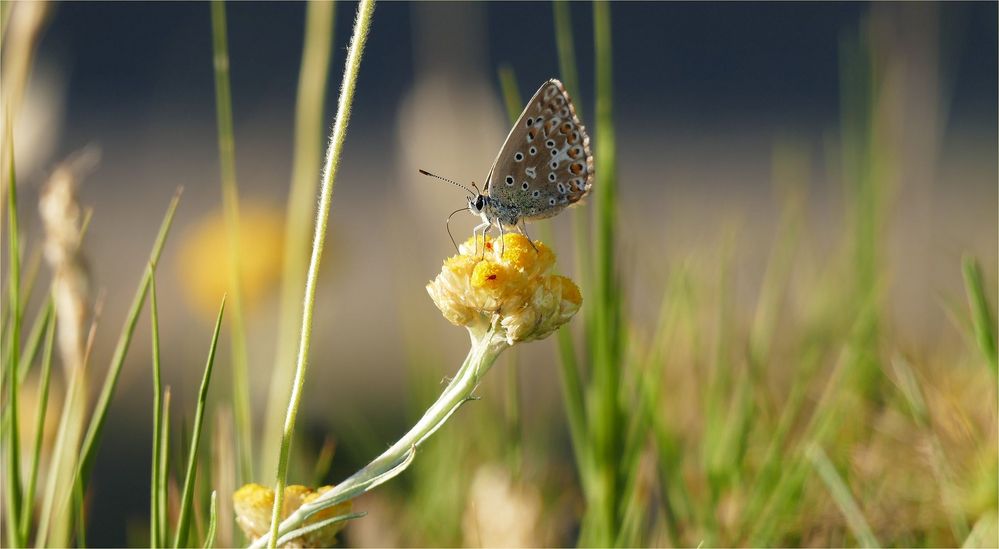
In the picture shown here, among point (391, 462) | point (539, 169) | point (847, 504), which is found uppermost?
point (539, 169)

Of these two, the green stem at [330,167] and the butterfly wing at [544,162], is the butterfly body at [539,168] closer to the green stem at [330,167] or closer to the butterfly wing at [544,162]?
the butterfly wing at [544,162]

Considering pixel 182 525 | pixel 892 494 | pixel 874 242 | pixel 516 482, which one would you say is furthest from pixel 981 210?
pixel 182 525

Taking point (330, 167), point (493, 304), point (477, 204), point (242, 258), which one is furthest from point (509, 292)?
point (242, 258)

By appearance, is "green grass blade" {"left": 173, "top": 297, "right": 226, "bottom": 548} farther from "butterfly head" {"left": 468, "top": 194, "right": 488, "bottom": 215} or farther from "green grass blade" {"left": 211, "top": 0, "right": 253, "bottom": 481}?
"butterfly head" {"left": 468, "top": 194, "right": 488, "bottom": 215}

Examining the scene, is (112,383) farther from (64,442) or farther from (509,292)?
(509,292)

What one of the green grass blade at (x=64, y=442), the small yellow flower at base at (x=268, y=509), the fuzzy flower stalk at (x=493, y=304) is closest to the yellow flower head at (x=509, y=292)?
the fuzzy flower stalk at (x=493, y=304)

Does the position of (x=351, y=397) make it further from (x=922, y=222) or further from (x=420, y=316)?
(x=922, y=222)
